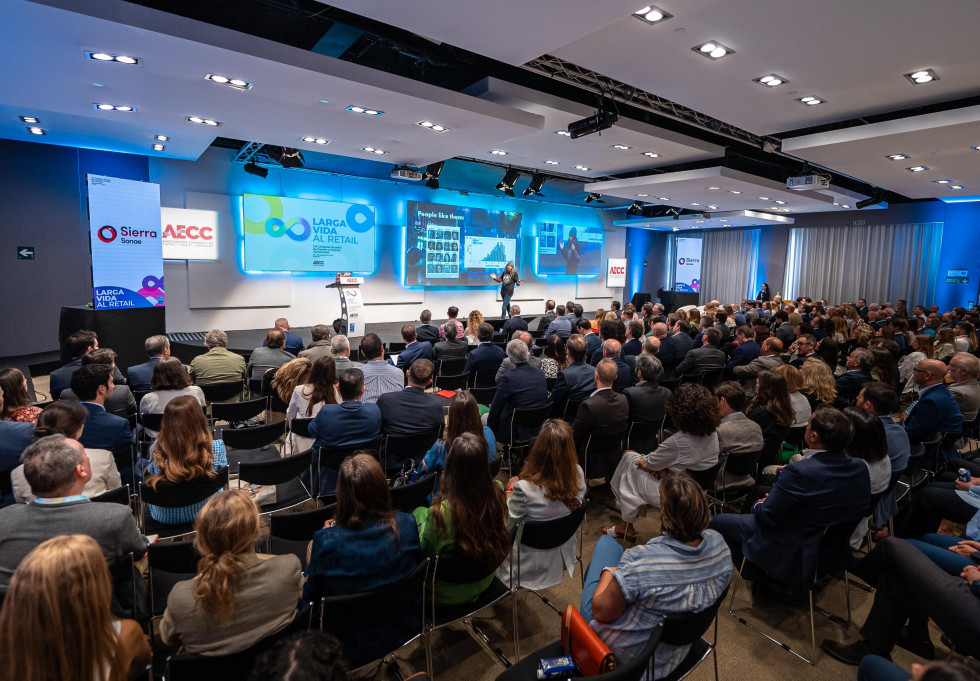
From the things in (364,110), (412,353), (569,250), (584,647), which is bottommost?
(584,647)

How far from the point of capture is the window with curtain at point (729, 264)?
18.9 meters

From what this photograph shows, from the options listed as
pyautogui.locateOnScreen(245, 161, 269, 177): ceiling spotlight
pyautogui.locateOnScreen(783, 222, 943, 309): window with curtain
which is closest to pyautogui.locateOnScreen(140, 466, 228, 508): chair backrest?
pyautogui.locateOnScreen(245, 161, 269, 177): ceiling spotlight

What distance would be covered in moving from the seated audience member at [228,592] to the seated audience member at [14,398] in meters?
2.68

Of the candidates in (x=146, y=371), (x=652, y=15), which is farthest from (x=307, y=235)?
(x=652, y=15)

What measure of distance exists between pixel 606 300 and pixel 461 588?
17.3 metres

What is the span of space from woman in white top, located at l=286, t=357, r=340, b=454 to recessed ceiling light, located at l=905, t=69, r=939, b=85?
6.24 m

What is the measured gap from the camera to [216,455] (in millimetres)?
3434

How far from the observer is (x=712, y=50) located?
464 cm

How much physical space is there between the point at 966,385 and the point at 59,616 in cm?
627

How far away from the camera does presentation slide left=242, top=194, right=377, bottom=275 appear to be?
10703mm

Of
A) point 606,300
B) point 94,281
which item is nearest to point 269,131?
point 94,281

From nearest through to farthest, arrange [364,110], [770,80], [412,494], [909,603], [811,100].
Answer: [909,603], [412,494], [770,80], [811,100], [364,110]

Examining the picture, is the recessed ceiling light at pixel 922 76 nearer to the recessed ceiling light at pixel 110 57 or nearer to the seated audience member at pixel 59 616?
the seated audience member at pixel 59 616

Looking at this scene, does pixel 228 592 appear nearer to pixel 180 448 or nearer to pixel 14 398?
pixel 180 448
